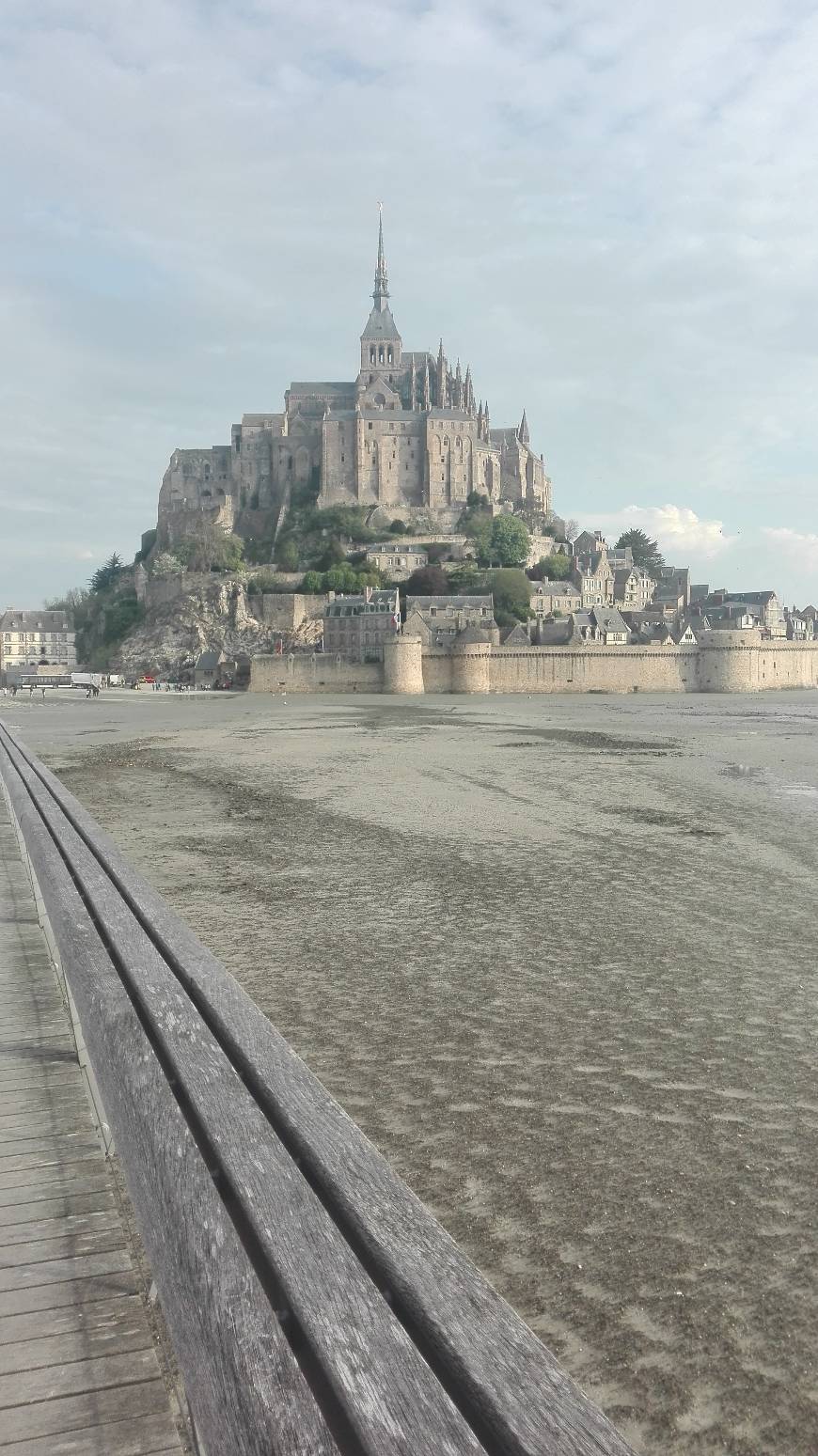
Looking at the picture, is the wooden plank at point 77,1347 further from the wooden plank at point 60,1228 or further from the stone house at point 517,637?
the stone house at point 517,637

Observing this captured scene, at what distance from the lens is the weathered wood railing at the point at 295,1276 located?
4.42 feet

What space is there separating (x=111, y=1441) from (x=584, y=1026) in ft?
12.9

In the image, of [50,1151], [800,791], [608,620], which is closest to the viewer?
[50,1151]

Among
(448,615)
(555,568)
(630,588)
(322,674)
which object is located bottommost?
(322,674)

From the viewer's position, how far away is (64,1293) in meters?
2.39

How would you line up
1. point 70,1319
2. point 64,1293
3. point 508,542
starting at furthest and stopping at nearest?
point 508,542 < point 64,1293 < point 70,1319

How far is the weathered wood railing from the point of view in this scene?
1.35m

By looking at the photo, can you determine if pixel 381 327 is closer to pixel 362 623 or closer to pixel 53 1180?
pixel 362 623

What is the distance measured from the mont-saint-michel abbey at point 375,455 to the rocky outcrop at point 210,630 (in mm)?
8855

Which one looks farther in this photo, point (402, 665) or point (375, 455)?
point (375, 455)

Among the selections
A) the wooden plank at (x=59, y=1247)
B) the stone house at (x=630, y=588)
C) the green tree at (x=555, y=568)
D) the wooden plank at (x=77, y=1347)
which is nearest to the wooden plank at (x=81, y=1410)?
the wooden plank at (x=77, y=1347)

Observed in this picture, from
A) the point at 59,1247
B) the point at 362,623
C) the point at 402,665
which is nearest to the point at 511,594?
the point at 362,623

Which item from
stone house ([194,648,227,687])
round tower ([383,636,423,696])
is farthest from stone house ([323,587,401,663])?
stone house ([194,648,227,687])

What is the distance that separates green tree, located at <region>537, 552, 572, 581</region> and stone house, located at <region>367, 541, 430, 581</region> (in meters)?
8.71
